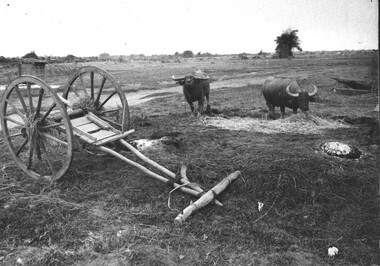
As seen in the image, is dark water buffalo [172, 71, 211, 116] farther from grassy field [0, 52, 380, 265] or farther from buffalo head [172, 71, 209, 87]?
grassy field [0, 52, 380, 265]

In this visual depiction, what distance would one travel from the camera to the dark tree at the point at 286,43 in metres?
50.7

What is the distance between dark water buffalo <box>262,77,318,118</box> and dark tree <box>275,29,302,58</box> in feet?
154

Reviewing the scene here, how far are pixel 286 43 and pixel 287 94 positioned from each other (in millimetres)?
48919

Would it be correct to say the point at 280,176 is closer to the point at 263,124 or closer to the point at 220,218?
the point at 220,218

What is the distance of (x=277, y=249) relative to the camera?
295cm

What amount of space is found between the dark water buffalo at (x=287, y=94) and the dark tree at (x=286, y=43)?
47073 millimetres

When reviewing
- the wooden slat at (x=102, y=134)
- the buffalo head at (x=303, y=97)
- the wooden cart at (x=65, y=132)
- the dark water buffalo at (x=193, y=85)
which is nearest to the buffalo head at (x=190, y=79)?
the dark water buffalo at (x=193, y=85)

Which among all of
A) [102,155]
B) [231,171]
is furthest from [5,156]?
[231,171]

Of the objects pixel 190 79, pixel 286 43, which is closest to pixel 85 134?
pixel 190 79

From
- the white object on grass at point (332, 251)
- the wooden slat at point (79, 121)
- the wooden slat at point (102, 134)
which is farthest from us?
the wooden slat at point (79, 121)

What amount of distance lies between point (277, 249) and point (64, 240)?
2186 mm

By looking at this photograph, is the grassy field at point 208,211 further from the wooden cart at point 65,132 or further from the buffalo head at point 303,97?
the buffalo head at point 303,97

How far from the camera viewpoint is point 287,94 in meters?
7.54

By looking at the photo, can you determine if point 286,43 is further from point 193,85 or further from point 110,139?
point 110,139
